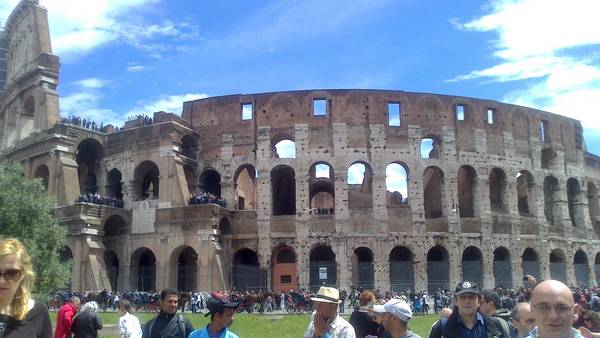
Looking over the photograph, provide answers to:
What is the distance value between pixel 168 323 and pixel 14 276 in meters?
3.08

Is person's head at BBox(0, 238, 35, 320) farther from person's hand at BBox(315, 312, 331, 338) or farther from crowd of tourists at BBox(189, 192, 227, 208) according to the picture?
crowd of tourists at BBox(189, 192, 227, 208)

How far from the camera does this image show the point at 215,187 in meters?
36.8

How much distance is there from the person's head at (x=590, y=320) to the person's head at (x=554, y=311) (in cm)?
296

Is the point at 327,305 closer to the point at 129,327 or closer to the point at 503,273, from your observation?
the point at 129,327

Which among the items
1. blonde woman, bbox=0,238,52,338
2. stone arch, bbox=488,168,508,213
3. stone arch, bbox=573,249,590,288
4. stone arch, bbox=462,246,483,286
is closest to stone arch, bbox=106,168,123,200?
stone arch, bbox=462,246,483,286

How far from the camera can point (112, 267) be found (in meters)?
34.6

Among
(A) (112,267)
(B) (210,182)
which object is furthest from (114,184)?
(B) (210,182)

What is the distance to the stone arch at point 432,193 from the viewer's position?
36438 mm

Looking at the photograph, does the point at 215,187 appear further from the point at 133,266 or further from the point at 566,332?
the point at 566,332

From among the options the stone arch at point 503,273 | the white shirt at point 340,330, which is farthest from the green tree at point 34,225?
the stone arch at point 503,273

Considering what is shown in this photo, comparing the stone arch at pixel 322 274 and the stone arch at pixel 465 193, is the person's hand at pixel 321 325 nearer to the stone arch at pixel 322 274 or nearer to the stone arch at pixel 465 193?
the stone arch at pixel 322 274

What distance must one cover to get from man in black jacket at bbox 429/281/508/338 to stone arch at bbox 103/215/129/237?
30.1 meters

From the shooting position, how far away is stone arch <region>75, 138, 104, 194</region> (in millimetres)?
36194

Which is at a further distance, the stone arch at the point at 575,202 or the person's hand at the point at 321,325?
the stone arch at the point at 575,202
